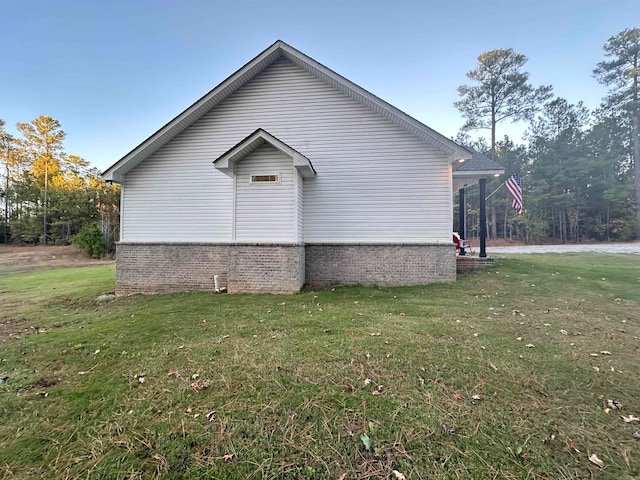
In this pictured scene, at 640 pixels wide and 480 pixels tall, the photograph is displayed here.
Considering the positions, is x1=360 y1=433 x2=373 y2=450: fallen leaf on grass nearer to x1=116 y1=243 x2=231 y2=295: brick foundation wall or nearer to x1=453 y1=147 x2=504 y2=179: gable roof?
x1=116 y1=243 x2=231 y2=295: brick foundation wall

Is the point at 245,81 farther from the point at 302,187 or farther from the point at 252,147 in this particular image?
the point at 302,187

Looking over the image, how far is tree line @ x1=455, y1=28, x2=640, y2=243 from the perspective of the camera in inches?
1106

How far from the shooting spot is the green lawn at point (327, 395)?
1.94m

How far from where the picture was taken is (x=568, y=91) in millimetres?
31922

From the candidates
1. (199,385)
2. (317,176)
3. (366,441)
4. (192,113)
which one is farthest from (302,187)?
(366,441)

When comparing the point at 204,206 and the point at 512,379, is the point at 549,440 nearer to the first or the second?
the point at 512,379

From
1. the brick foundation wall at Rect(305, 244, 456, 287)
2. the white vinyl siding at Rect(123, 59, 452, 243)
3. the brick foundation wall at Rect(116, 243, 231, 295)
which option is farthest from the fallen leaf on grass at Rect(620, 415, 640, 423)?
the brick foundation wall at Rect(116, 243, 231, 295)

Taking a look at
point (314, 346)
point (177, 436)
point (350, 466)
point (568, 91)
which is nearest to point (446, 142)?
point (314, 346)

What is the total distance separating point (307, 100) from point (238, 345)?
8039mm


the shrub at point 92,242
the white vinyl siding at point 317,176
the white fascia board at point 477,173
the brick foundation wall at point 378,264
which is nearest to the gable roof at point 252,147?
the white vinyl siding at point 317,176

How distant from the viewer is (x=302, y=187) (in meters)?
8.59

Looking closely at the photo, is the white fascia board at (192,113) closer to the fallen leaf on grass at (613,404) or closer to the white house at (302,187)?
the white house at (302,187)

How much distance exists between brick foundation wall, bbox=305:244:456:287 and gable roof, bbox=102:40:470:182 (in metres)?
3.14

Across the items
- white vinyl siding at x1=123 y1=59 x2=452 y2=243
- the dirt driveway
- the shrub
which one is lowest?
the dirt driveway
